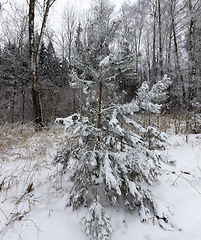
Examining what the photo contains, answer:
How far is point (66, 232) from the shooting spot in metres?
1.34

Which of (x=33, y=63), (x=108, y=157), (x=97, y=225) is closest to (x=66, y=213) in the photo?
(x=97, y=225)

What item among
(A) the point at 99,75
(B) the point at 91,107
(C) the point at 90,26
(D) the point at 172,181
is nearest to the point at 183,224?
(D) the point at 172,181

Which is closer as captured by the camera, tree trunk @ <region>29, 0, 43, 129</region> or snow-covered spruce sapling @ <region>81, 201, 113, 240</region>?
snow-covered spruce sapling @ <region>81, 201, 113, 240</region>

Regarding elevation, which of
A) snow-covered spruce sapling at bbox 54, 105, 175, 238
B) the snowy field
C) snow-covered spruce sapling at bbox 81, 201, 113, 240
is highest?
snow-covered spruce sapling at bbox 54, 105, 175, 238

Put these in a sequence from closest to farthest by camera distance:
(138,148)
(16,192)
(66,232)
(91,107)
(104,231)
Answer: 1. (104,231)
2. (66,232)
3. (138,148)
4. (16,192)
5. (91,107)

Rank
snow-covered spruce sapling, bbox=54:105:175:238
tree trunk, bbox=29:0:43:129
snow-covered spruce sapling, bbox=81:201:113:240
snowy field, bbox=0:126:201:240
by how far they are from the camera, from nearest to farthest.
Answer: snow-covered spruce sapling, bbox=81:201:113:240 < snowy field, bbox=0:126:201:240 < snow-covered spruce sapling, bbox=54:105:175:238 < tree trunk, bbox=29:0:43:129

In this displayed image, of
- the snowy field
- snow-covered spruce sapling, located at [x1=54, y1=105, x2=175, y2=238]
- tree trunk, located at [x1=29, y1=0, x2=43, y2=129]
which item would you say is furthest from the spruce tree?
tree trunk, located at [x1=29, y1=0, x2=43, y2=129]

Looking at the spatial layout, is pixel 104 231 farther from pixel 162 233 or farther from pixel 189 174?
pixel 189 174

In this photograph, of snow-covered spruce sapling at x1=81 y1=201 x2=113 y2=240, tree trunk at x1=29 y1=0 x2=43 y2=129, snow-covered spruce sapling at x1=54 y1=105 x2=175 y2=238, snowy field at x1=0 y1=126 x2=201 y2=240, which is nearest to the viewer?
snow-covered spruce sapling at x1=81 y1=201 x2=113 y2=240

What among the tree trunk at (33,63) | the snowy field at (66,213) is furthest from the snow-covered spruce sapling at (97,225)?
the tree trunk at (33,63)

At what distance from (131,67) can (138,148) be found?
38.0 inches

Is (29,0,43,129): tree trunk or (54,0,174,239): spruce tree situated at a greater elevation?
(29,0,43,129): tree trunk

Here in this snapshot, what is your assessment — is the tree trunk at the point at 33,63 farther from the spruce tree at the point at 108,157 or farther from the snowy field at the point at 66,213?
the spruce tree at the point at 108,157

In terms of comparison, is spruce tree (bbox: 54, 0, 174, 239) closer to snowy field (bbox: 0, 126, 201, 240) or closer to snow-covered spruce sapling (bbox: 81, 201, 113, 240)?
snow-covered spruce sapling (bbox: 81, 201, 113, 240)
